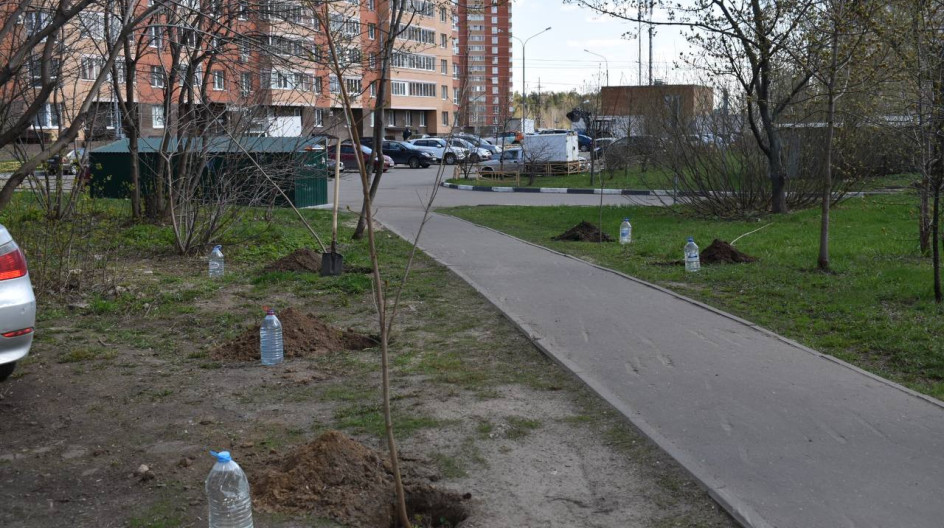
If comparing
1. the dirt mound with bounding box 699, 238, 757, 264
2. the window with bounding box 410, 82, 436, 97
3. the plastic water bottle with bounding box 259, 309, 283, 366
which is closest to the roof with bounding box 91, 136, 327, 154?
the plastic water bottle with bounding box 259, 309, 283, 366

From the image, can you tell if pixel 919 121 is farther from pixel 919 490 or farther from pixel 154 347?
pixel 154 347

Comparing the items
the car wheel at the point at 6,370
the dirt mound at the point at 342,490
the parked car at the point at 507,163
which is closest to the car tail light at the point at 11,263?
the car wheel at the point at 6,370

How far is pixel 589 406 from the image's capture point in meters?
5.68

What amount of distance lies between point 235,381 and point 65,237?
428cm

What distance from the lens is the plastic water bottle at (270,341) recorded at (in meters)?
6.94

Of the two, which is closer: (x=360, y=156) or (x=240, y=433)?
(x=360, y=156)

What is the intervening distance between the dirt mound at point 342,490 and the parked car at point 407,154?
4436 centimetres

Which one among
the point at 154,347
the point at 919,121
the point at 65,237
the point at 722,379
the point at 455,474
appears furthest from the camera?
the point at 65,237

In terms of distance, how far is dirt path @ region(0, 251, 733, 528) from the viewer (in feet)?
13.6

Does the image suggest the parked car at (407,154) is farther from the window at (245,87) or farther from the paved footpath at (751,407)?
the paved footpath at (751,407)

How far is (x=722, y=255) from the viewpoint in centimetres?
1208

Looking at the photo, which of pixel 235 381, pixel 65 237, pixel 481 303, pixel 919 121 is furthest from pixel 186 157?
pixel 919 121

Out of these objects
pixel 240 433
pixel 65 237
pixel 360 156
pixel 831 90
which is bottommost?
pixel 240 433

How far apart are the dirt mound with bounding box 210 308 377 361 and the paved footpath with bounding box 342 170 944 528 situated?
1.54m
